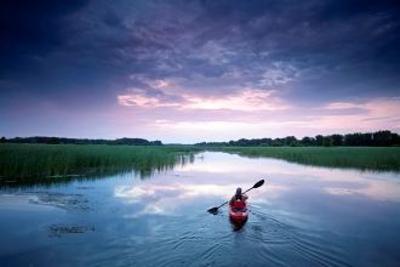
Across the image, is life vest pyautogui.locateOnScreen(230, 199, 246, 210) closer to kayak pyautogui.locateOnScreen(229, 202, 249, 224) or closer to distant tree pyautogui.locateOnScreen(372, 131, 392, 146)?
kayak pyautogui.locateOnScreen(229, 202, 249, 224)

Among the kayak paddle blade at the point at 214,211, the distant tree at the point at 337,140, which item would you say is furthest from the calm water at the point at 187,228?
the distant tree at the point at 337,140

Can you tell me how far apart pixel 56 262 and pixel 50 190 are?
9.86 m

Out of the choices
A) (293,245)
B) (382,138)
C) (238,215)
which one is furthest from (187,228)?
(382,138)

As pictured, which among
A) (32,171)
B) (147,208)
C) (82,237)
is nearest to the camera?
(82,237)

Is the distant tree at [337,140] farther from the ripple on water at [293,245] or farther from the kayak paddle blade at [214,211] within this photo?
the ripple on water at [293,245]

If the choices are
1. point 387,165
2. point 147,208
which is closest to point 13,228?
point 147,208

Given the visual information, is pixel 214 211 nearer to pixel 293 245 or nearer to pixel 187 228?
pixel 187 228

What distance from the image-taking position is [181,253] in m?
7.85

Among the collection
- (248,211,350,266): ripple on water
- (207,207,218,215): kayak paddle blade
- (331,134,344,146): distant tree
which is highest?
(331,134,344,146): distant tree

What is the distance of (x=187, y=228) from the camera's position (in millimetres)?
10234

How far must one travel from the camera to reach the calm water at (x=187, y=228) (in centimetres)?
765

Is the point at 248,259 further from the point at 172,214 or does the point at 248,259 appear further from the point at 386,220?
the point at 386,220

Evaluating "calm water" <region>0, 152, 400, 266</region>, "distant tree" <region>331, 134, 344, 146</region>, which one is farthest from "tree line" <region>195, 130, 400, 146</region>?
"calm water" <region>0, 152, 400, 266</region>

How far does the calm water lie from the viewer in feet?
25.1
